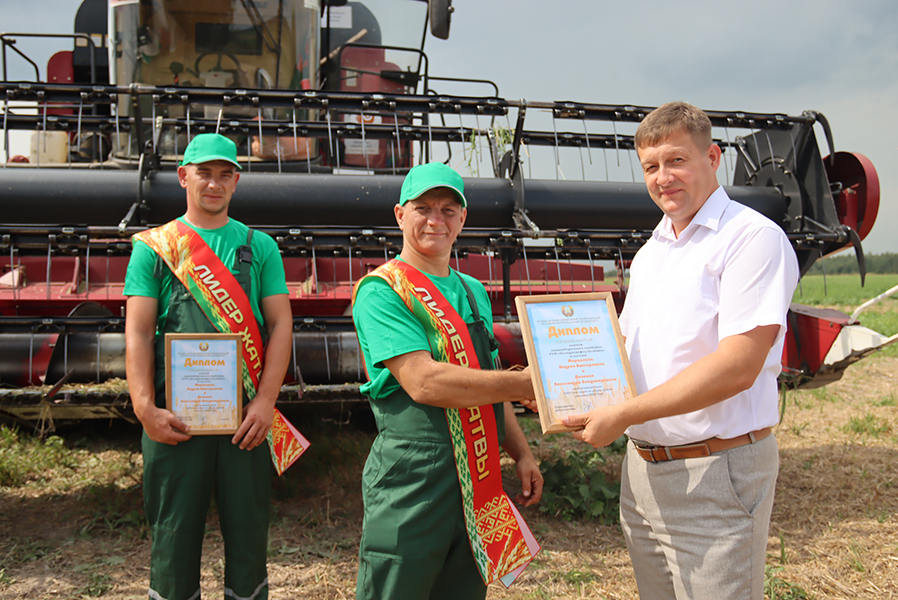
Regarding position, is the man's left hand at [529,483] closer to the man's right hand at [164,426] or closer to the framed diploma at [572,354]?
the framed diploma at [572,354]

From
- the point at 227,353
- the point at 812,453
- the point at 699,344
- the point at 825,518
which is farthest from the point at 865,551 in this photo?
the point at 227,353

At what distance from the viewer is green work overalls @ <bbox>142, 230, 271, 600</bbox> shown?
251 cm

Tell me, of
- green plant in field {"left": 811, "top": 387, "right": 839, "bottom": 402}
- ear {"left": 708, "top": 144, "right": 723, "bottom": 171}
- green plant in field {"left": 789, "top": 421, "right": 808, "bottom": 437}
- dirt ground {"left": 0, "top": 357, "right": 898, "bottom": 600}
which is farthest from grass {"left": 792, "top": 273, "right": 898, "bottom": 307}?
ear {"left": 708, "top": 144, "right": 723, "bottom": 171}

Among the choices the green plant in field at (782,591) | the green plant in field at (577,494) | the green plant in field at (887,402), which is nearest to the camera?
the green plant in field at (782,591)

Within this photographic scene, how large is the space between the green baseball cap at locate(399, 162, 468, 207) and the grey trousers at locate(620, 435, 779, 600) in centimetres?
107

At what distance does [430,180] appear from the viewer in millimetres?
2033

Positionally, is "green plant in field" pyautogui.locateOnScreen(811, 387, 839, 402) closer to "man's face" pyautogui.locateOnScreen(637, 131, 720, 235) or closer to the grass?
the grass

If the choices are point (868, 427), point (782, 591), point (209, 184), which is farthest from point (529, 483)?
point (868, 427)

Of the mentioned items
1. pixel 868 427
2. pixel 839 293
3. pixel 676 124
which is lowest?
pixel 868 427

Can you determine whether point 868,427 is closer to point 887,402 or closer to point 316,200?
point 887,402

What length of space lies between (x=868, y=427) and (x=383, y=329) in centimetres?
629

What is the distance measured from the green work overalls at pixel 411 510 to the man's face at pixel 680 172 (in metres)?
0.93

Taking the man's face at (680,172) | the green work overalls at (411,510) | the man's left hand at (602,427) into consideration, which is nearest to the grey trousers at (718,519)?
the man's left hand at (602,427)

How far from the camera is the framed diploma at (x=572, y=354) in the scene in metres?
1.90
